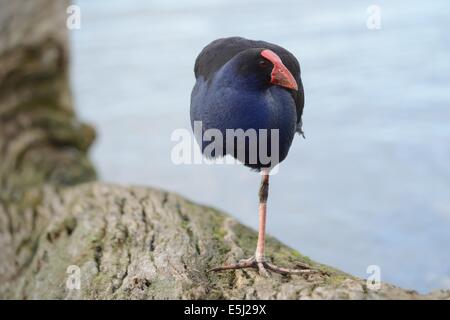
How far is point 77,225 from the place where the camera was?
527 cm

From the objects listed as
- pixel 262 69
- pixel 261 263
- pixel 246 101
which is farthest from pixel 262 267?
pixel 262 69

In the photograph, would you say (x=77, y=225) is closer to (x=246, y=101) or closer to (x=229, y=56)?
(x=229, y=56)

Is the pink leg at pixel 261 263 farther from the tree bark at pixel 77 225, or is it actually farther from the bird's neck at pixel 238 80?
the bird's neck at pixel 238 80

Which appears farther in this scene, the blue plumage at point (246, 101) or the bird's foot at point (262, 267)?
the bird's foot at point (262, 267)

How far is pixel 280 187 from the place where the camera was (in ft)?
26.3

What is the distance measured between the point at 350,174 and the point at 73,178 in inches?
121

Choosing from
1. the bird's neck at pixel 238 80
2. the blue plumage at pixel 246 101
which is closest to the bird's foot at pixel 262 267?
the blue plumage at pixel 246 101

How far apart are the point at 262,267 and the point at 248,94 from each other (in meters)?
0.97

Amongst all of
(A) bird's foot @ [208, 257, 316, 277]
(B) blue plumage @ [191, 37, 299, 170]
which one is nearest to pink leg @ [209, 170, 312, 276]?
(A) bird's foot @ [208, 257, 316, 277]

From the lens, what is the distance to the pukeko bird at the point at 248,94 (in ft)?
11.4

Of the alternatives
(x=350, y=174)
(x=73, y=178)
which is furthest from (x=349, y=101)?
(x=73, y=178)

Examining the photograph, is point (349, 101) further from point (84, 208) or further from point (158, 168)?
point (84, 208)

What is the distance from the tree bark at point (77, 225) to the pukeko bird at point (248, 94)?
0.42 meters

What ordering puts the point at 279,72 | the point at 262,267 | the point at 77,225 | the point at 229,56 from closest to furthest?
the point at 279,72
the point at 229,56
the point at 262,267
the point at 77,225
